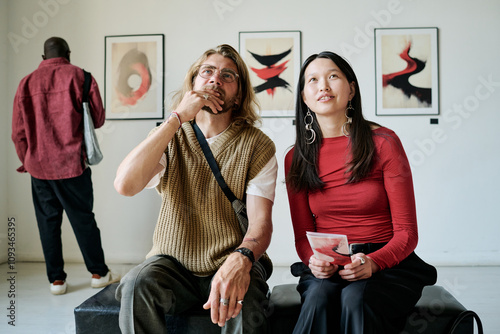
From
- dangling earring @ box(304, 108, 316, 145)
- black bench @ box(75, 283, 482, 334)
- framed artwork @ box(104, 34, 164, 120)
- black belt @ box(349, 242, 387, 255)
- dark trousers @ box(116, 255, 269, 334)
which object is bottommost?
black bench @ box(75, 283, 482, 334)

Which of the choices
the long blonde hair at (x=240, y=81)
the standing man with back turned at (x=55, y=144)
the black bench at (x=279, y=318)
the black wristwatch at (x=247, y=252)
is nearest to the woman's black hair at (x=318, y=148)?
the long blonde hair at (x=240, y=81)

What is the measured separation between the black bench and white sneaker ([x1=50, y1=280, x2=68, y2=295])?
6.10 feet

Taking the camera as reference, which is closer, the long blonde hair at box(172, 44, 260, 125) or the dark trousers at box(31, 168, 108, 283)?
the long blonde hair at box(172, 44, 260, 125)

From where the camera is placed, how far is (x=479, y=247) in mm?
4195

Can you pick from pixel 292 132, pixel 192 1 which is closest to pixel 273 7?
pixel 192 1

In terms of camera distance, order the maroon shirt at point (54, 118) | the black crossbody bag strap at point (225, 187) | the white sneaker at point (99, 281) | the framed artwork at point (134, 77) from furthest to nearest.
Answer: the framed artwork at point (134, 77) < the white sneaker at point (99, 281) < the maroon shirt at point (54, 118) < the black crossbody bag strap at point (225, 187)

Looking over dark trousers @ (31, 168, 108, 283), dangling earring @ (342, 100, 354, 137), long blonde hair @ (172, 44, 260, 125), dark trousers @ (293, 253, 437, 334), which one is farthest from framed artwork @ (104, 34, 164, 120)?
dark trousers @ (293, 253, 437, 334)

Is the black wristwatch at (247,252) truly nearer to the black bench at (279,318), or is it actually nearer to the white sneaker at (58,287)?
the black bench at (279,318)

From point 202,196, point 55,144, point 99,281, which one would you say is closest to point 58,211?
point 55,144

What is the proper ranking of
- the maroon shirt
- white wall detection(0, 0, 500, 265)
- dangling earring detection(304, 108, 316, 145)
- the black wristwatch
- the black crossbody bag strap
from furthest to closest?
white wall detection(0, 0, 500, 265) < the maroon shirt < dangling earring detection(304, 108, 316, 145) < the black crossbody bag strap < the black wristwatch

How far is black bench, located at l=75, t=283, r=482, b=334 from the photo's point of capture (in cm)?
159

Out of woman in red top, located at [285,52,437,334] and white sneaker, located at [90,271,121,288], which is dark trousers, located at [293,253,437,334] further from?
white sneaker, located at [90,271,121,288]

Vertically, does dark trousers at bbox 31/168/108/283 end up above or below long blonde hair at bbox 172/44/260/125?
below

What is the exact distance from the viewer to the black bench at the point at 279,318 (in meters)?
1.59
